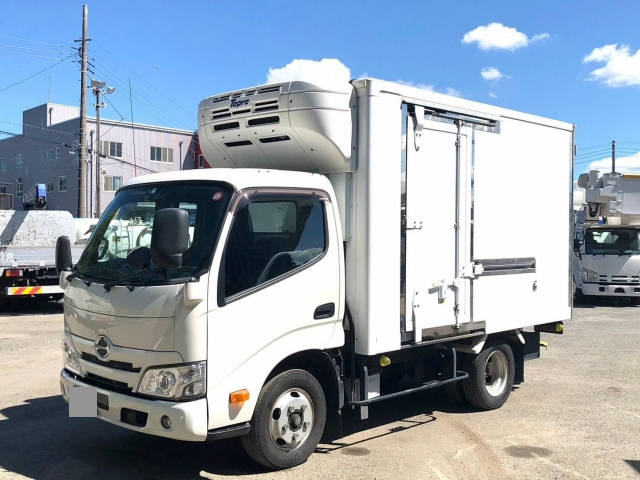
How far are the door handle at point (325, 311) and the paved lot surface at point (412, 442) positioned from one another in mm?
1218

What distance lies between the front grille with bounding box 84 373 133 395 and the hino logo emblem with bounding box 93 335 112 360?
0.17 meters

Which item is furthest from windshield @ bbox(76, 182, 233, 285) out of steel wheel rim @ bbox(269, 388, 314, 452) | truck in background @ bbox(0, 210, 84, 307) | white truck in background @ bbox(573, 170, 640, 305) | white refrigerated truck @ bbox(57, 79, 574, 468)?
white truck in background @ bbox(573, 170, 640, 305)

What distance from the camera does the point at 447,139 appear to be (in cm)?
587

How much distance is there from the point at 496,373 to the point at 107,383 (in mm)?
4325

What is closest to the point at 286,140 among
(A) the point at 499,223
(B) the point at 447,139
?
(B) the point at 447,139

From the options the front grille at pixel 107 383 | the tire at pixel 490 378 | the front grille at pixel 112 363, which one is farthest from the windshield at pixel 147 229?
the tire at pixel 490 378

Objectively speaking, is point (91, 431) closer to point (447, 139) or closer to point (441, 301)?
point (441, 301)

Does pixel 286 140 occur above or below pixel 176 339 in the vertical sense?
above

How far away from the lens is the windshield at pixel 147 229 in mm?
4332

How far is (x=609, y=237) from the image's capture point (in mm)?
18031

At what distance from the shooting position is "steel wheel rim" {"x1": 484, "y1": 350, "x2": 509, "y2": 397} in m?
6.91

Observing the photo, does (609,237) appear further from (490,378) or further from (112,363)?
(112,363)

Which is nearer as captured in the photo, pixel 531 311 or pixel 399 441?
pixel 399 441

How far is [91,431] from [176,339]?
2407 mm
